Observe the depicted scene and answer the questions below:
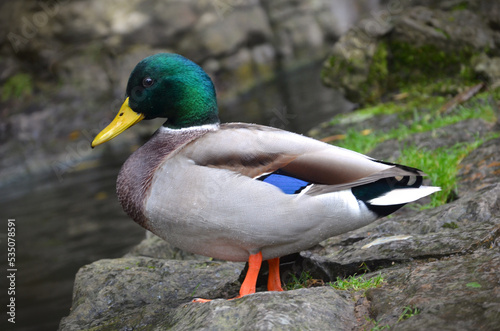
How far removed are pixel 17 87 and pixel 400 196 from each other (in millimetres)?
12400

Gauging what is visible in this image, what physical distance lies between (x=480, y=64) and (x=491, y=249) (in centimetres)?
446

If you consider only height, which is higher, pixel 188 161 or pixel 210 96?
pixel 210 96

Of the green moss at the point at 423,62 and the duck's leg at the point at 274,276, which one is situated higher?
the green moss at the point at 423,62

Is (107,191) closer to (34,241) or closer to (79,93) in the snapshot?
(34,241)

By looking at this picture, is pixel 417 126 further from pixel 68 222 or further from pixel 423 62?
pixel 68 222

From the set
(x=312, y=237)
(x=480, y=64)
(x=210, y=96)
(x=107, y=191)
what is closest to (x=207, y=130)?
(x=210, y=96)

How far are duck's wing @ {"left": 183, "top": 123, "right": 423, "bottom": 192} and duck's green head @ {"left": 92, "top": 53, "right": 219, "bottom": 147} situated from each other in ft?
1.06

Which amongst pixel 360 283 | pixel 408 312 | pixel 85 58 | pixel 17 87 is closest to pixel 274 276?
pixel 360 283

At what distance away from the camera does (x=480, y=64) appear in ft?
20.5

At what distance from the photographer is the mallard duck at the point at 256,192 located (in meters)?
2.42

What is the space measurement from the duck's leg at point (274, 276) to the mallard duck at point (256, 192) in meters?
0.11

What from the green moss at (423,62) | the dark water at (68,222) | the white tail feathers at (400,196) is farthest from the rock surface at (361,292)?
the green moss at (423,62)

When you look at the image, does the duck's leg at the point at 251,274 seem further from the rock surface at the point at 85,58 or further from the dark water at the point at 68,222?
the rock surface at the point at 85,58

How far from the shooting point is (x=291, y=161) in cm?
246
